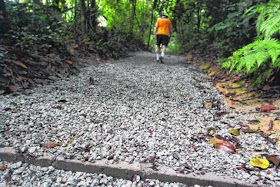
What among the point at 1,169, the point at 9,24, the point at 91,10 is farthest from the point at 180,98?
the point at 91,10

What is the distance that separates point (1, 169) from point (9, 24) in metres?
3.25

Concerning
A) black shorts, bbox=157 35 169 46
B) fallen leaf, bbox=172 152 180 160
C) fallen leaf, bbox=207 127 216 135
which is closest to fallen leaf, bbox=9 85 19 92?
fallen leaf, bbox=172 152 180 160

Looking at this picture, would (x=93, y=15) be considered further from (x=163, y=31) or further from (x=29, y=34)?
(x=29, y=34)

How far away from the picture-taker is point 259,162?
1.69 metres

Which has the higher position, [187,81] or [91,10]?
[91,10]

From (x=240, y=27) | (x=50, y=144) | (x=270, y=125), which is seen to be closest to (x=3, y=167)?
(x=50, y=144)

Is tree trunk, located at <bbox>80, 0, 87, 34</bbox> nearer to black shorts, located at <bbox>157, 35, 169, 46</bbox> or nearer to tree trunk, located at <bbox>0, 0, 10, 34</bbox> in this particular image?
black shorts, located at <bbox>157, 35, 169, 46</bbox>

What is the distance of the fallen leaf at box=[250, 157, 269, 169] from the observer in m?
1.66

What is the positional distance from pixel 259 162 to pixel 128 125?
119 cm

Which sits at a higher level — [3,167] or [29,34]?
[29,34]

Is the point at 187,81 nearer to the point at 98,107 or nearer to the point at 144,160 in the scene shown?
the point at 98,107

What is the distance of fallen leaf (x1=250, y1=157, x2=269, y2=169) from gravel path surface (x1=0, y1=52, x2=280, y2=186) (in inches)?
2.2

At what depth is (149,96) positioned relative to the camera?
338cm

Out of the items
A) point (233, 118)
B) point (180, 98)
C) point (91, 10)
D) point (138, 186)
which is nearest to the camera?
point (138, 186)
